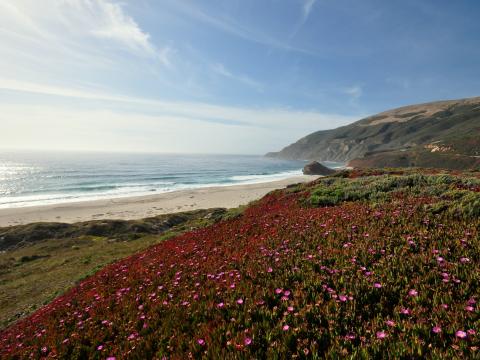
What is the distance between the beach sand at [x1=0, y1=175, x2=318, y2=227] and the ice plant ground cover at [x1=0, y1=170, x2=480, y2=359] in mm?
34975

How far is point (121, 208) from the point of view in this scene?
150 feet

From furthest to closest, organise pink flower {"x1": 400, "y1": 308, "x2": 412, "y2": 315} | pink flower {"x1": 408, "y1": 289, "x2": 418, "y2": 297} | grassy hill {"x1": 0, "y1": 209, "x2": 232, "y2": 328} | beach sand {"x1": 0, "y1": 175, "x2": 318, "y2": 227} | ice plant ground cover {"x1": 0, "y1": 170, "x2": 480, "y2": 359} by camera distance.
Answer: beach sand {"x1": 0, "y1": 175, "x2": 318, "y2": 227} → grassy hill {"x1": 0, "y1": 209, "x2": 232, "y2": 328} → pink flower {"x1": 408, "y1": 289, "x2": 418, "y2": 297} → pink flower {"x1": 400, "y1": 308, "x2": 412, "y2": 315} → ice plant ground cover {"x1": 0, "y1": 170, "x2": 480, "y2": 359}

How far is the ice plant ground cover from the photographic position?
328cm

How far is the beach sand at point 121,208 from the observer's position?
4031 centimetres

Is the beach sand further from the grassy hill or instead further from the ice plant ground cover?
the ice plant ground cover

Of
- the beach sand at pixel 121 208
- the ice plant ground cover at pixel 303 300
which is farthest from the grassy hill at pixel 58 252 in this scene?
the beach sand at pixel 121 208

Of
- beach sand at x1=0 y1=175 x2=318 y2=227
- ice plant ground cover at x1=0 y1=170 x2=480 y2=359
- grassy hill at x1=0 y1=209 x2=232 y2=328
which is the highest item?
ice plant ground cover at x1=0 y1=170 x2=480 y2=359

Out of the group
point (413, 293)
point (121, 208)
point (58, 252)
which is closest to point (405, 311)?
point (413, 293)

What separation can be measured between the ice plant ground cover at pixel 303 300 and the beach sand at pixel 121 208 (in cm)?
3497

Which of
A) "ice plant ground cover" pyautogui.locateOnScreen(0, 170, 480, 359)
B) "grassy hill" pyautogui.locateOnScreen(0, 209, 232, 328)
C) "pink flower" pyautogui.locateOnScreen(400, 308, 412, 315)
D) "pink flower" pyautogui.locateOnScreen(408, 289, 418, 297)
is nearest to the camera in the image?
"ice plant ground cover" pyautogui.locateOnScreen(0, 170, 480, 359)

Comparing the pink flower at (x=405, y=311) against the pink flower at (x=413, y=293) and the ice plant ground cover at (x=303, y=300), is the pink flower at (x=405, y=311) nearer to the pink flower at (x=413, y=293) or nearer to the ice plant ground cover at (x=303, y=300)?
the ice plant ground cover at (x=303, y=300)

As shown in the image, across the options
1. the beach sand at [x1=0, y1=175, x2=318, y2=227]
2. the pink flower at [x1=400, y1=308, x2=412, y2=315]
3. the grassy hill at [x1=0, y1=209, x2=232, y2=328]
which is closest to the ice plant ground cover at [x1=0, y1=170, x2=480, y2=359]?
the pink flower at [x1=400, y1=308, x2=412, y2=315]

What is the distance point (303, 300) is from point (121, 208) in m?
46.9

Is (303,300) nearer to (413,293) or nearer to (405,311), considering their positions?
(405,311)
